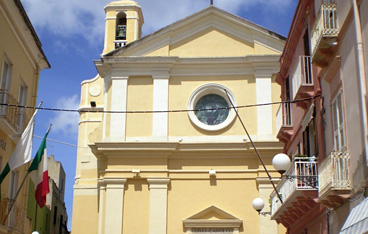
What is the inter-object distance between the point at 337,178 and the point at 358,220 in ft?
6.22

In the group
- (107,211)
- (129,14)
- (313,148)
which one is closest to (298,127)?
(313,148)

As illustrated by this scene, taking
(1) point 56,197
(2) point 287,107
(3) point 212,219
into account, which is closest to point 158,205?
(3) point 212,219

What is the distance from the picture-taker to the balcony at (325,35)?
12.4 metres

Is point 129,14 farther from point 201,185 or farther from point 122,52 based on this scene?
point 201,185

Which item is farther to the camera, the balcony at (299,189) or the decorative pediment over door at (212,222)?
the decorative pediment over door at (212,222)

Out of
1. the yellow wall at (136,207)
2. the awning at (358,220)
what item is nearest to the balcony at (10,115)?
the yellow wall at (136,207)

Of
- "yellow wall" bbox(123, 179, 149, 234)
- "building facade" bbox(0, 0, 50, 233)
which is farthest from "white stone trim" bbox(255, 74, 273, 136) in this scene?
"building facade" bbox(0, 0, 50, 233)

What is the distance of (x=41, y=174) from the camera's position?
19.1 m

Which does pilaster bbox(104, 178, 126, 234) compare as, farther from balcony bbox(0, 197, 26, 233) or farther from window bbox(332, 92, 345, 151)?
window bbox(332, 92, 345, 151)

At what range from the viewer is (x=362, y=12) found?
435 inches

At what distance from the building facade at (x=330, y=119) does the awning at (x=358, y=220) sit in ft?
0.07

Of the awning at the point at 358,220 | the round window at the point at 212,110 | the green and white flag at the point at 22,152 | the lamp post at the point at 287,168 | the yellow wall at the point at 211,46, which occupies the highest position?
the yellow wall at the point at 211,46

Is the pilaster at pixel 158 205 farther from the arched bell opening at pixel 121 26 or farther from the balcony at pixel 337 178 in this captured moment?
the balcony at pixel 337 178

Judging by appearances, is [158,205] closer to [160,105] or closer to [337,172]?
[160,105]
